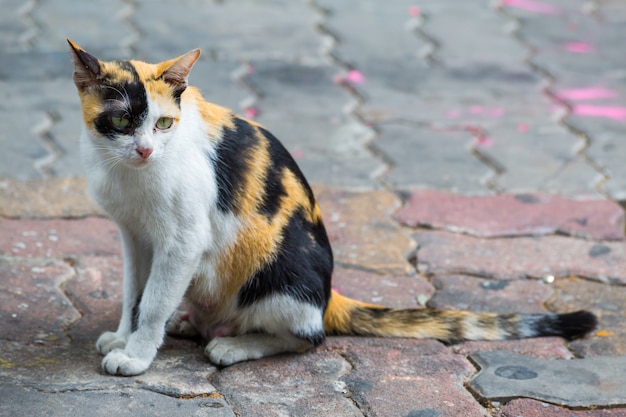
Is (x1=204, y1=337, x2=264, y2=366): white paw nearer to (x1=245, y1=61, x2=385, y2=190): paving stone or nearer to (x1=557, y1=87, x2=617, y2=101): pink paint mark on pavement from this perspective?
(x1=245, y1=61, x2=385, y2=190): paving stone

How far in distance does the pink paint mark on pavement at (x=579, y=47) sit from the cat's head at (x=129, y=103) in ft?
13.8

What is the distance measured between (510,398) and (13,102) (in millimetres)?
3344

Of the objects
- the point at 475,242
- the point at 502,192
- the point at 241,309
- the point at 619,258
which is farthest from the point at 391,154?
the point at 241,309

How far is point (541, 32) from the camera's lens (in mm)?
6672

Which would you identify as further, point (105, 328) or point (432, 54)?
point (432, 54)

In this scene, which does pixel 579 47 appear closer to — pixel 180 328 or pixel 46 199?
pixel 46 199

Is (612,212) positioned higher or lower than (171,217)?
lower

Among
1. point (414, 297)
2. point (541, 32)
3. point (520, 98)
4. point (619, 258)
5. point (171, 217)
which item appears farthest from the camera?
point (541, 32)

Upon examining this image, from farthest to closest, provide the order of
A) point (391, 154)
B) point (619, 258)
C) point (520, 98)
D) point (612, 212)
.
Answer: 1. point (520, 98)
2. point (391, 154)
3. point (612, 212)
4. point (619, 258)

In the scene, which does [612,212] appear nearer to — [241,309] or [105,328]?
[241,309]

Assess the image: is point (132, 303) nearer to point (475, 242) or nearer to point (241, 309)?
point (241, 309)

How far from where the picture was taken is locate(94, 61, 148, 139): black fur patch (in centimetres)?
270

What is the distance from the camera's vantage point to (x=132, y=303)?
3209 millimetres

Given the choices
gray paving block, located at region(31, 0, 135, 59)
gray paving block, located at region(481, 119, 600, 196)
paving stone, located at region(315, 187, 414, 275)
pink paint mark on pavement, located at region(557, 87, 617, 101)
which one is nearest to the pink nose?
paving stone, located at region(315, 187, 414, 275)
